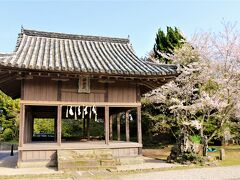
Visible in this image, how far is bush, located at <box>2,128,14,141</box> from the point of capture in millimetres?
28891

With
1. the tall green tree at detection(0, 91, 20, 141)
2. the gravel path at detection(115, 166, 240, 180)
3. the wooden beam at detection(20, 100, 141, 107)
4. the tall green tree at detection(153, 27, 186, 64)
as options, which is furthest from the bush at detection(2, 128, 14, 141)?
the gravel path at detection(115, 166, 240, 180)

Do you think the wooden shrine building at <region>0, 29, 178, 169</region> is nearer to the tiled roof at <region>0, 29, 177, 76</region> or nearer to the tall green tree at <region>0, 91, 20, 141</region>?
the tiled roof at <region>0, 29, 177, 76</region>

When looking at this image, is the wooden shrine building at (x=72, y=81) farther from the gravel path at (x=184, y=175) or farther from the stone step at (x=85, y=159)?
the gravel path at (x=184, y=175)

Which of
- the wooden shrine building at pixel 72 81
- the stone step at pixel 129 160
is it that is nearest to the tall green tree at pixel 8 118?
the wooden shrine building at pixel 72 81

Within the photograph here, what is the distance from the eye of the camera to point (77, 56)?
13.0 metres

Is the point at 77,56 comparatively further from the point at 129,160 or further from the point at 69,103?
the point at 129,160

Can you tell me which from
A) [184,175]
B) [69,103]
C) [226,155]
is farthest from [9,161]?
[226,155]

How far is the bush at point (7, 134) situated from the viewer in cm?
2889

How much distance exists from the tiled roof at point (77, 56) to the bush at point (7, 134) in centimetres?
1788

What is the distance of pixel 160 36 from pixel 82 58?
14152mm

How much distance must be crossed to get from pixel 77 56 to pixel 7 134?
20013 millimetres

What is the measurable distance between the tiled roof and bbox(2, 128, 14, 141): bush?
704 inches

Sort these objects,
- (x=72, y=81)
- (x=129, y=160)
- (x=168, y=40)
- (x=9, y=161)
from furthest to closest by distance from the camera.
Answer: (x=168, y=40) < (x=9, y=161) < (x=129, y=160) < (x=72, y=81)

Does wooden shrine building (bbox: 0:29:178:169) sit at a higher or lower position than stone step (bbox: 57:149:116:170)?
higher
